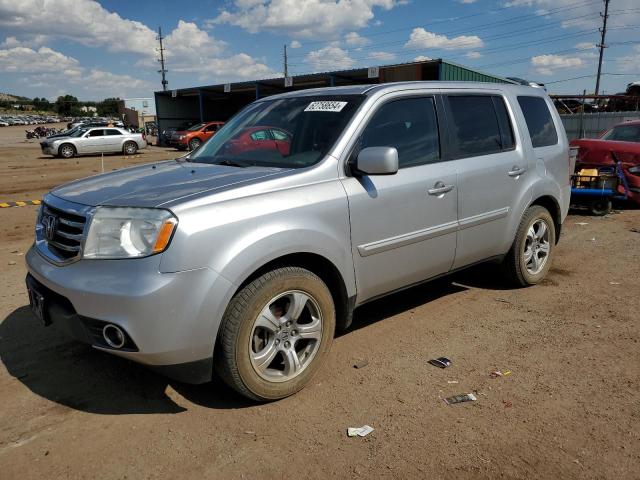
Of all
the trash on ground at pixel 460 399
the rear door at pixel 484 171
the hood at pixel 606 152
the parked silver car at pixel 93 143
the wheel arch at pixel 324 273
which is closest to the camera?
the wheel arch at pixel 324 273

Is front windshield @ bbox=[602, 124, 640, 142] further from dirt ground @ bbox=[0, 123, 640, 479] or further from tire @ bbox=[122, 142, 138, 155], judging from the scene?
tire @ bbox=[122, 142, 138, 155]

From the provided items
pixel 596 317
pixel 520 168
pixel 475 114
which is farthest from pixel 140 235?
pixel 596 317

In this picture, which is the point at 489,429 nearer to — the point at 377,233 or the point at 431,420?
the point at 431,420

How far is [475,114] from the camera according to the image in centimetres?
450

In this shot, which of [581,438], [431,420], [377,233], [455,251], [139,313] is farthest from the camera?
[455,251]

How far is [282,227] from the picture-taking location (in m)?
3.06

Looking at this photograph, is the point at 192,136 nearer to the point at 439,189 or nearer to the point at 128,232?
the point at 439,189

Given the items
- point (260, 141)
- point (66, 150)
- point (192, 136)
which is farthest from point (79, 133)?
point (260, 141)

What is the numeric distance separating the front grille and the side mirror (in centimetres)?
166

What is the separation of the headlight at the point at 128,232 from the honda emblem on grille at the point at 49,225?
471mm

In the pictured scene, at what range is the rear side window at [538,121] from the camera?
5.07 m

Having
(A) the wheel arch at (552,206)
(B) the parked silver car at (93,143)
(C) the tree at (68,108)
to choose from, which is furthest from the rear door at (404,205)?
(C) the tree at (68,108)

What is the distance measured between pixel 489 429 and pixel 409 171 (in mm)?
1802

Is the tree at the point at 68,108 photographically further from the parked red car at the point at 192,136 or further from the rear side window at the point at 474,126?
the rear side window at the point at 474,126
